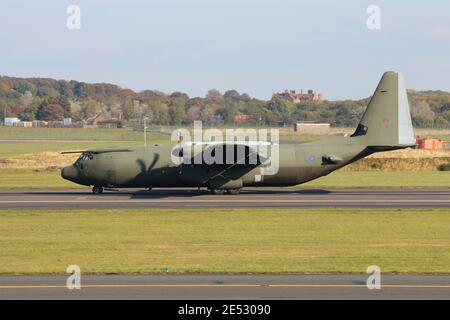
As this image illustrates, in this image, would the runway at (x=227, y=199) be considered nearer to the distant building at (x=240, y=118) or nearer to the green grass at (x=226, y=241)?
the green grass at (x=226, y=241)

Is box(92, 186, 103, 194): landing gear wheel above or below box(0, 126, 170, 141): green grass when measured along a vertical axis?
below

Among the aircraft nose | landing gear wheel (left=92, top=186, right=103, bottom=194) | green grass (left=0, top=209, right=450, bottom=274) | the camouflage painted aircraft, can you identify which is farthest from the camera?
landing gear wheel (left=92, top=186, right=103, bottom=194)

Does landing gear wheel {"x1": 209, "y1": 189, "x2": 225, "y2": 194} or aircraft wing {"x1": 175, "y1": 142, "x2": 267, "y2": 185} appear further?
landing gear wheel {"x1": 209, "y1": 189, "x2": 225, "y2": 194}

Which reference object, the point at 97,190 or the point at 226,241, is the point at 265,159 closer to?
the point at 97,190

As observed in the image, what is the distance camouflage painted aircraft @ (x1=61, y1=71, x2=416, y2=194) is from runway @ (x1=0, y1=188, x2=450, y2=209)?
3.26ft

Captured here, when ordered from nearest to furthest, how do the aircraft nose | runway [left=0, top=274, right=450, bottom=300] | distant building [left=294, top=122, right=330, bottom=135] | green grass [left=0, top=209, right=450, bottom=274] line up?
runway [left=0, top=274, right=450, bottom=300]
green grass [left=0, top=209, right=450, bottom=274]
the aircraft nose
distant building [left=294, top=122, right=330, bottom=135]

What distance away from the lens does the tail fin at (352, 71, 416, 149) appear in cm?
4644

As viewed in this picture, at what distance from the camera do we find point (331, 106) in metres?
198

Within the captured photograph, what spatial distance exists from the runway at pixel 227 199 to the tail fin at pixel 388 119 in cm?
329

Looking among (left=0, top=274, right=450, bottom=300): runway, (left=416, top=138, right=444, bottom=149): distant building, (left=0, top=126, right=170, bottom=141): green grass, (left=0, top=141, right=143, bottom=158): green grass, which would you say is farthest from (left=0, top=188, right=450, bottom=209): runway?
(left=0, top=126, right=170, bottom=141): green grass

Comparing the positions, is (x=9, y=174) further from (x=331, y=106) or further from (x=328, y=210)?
(x=331, y=106)

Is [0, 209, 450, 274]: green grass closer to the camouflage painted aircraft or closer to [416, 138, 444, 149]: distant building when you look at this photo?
the camouflage painted aircraft

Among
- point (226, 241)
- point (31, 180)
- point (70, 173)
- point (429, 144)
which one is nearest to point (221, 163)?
point (70, 173)
